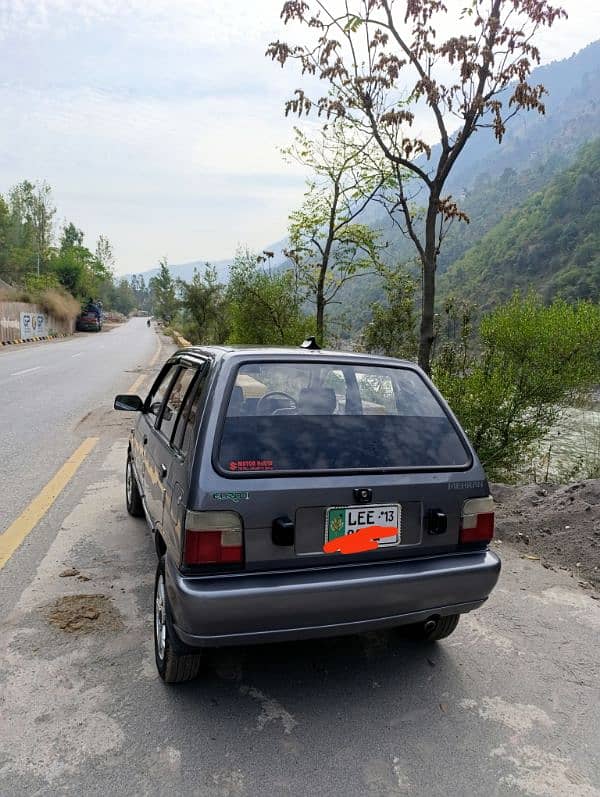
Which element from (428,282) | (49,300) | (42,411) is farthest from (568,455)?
(49,300)

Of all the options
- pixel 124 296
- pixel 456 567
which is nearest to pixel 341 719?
pixel 456 567

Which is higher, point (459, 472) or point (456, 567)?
point (459, 472)

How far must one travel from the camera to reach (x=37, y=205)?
71250mm

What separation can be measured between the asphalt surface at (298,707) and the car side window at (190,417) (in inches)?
42.5

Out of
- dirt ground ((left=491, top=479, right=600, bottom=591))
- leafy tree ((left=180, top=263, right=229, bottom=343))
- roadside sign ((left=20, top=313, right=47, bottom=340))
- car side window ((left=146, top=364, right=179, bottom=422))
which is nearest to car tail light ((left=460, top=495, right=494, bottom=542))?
dirt ground ((left=491, top=479, right=600, bottom=591))

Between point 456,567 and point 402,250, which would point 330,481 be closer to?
point 456,567

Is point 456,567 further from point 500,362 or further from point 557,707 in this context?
point 500,362

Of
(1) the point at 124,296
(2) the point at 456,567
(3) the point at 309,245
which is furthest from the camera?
(1) the point at 124,296

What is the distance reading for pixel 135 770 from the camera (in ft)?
6.97

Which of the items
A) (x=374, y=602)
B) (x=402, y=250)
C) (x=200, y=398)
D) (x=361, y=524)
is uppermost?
(x=402, y=250)

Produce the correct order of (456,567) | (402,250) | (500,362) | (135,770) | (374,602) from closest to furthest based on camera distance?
(135,770)
(374,602)
(456,567)
(500,362)
(402,250)

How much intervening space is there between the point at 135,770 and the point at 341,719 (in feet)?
2.81

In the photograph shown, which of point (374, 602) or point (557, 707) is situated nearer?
point (374, 602)

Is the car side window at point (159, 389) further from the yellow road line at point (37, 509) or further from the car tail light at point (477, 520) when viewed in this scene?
the car tail light at point (477, 520)
